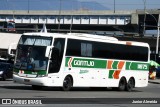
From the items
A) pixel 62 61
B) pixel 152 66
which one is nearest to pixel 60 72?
pixel 62 61

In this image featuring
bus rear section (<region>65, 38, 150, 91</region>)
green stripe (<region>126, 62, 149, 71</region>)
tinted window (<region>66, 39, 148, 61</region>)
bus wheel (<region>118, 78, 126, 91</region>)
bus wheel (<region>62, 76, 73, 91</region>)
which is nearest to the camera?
bus wheel (<region>62, 76, 73, 91</region>)

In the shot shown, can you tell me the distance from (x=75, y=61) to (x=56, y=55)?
1.65 meters

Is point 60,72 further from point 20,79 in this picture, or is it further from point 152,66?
point 152,66

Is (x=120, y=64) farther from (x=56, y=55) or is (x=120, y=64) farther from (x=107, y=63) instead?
(x=56, y=55)

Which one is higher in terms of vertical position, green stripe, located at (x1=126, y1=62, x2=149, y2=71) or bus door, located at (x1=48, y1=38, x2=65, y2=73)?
bus door, located at (x1=48, y1=38, x2=65, y2=73)

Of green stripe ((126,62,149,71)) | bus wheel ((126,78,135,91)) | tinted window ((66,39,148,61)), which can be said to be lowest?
bus wheel ((126,78,135,91))

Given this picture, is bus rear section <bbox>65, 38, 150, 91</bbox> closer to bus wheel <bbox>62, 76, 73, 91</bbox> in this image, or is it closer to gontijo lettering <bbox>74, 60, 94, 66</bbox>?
gontijo lettering <bbox>74, 60, 94, 66</bbox>

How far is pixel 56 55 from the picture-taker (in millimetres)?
26312

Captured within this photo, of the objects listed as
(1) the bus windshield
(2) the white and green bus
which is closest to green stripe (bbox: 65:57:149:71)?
(2) the white and green bus

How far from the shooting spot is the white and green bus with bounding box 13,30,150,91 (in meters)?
26.0

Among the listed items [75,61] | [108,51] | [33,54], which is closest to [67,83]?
[75,61]

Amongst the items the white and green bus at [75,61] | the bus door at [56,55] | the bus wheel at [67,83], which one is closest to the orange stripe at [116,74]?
the white and green bus at [75,61]

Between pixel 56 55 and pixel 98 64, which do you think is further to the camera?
pixel 98 64

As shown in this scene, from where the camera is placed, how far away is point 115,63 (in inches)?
1204
